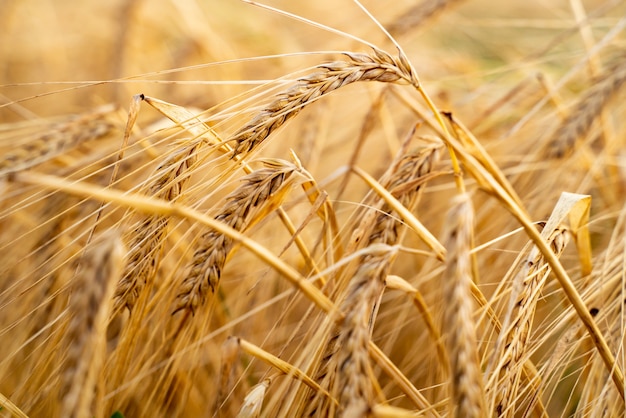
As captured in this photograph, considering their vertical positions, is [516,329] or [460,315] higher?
[460,315]

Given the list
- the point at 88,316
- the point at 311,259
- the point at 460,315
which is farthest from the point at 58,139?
the point at 460,315

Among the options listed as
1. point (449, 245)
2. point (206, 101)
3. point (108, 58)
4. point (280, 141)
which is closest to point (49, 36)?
point (108, 58)

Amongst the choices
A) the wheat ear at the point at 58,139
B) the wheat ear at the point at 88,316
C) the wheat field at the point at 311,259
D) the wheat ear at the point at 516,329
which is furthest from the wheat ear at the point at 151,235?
the wheat ear at the point at 516,329

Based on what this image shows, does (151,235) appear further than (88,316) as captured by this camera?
Yes

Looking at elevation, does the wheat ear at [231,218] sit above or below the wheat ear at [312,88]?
below

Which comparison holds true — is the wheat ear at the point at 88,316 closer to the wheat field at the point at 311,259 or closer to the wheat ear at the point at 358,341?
the wheat field at the point at 311,259

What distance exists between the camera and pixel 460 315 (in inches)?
20.2

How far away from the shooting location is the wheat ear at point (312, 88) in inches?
27.8

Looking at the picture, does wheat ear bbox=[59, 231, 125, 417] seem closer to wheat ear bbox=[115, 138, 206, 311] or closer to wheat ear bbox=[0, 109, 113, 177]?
wheat ear bbox=[115, 138, 206, 311]

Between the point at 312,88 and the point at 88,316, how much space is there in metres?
0.41

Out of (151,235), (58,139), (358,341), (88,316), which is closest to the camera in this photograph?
Answer: (88,316)

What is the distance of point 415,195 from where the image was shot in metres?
0.91

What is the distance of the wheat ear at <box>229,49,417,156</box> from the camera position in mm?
706

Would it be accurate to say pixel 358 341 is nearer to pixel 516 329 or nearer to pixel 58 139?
pixel 516 329
